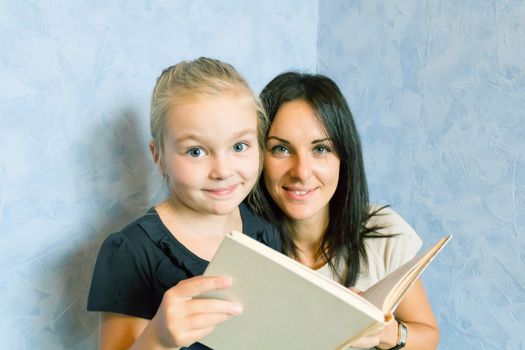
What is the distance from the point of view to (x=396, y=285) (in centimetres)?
73

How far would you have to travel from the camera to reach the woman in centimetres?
110

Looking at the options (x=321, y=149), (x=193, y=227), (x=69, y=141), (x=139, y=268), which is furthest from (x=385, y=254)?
(x=69, y=141)

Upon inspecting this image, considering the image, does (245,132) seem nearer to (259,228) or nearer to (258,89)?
(259,228)

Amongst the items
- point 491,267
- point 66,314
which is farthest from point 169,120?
point 491,267

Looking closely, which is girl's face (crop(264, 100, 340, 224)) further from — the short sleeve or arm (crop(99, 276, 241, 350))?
arm (crop(99, 276, 241, 350))

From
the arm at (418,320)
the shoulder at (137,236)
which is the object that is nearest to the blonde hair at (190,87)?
the shoulder at (137,236)

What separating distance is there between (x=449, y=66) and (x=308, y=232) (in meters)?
0.56

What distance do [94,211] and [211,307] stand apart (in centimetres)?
45

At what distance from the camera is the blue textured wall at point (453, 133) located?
130 centimetres

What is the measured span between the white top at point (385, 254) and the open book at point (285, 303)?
448 millimetres

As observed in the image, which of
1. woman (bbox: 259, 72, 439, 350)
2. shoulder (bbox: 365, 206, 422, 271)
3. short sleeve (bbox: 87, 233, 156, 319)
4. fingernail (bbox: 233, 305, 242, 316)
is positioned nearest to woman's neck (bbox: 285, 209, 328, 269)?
woman (bbox: 259, 72, 439, 350)

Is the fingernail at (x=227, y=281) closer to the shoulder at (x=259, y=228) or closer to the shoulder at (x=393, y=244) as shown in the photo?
the shoulder at (x=259, y=228)

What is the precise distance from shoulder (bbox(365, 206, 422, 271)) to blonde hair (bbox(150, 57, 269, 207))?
45 cm

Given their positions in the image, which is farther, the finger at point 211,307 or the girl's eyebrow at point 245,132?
the girl's eyebrow at point 245,132
